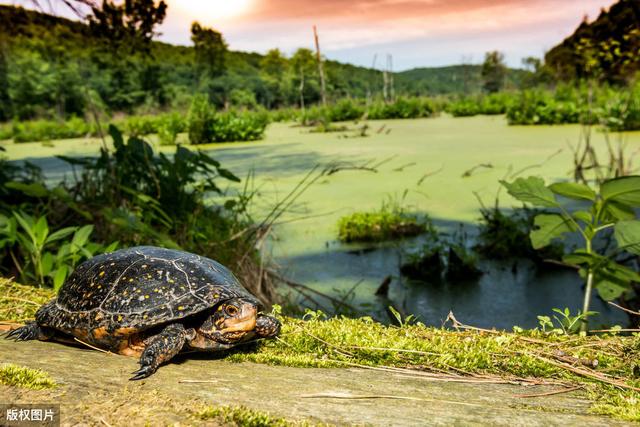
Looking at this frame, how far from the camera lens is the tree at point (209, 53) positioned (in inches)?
1259

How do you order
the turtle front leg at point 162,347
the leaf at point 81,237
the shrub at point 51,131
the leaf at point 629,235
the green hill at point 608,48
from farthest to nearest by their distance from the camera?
the shrub at point 51,131
the green hill at point 608,48
the leaf at point 81,237
the leaf at point 629,235
the turtle front leg at point 162,347

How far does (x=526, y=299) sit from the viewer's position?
10.6 feet

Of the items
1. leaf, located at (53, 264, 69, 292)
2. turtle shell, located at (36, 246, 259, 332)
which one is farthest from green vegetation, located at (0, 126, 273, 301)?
turtle shell, located at (36, 246, 259, 332)

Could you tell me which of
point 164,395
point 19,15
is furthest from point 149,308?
point 19,15

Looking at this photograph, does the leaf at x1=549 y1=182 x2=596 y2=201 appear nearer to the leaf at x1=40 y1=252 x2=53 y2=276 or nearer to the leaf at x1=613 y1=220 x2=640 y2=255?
the leaf at x1=613 y1=220 x2=640 y2=255

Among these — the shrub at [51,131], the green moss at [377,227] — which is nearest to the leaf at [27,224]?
the green moss at [377,227]

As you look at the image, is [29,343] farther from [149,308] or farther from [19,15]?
[19,15]

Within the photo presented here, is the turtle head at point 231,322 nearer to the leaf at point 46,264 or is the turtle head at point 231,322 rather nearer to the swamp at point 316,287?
the swamp at point 316,287

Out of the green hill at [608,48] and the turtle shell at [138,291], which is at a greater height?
the green hill at [608,48]

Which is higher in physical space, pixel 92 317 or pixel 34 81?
pixel 34 81

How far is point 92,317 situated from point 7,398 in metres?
0.36

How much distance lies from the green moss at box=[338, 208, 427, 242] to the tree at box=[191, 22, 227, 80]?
96.2 feet

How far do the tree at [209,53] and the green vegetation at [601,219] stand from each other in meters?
31.6

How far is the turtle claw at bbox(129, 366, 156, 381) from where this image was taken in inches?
49.1
